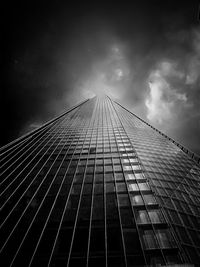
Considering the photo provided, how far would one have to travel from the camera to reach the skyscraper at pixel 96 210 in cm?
1238

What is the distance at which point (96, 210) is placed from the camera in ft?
55.3

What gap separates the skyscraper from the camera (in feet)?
40.6

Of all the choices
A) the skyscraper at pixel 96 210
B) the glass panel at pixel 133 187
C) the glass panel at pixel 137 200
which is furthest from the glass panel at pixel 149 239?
the glass panel at pixel 133 187

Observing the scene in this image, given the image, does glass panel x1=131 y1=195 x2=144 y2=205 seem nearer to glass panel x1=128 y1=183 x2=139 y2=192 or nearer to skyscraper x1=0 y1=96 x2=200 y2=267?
skyscraper x1=0 y1=96 x2=200 y2=267

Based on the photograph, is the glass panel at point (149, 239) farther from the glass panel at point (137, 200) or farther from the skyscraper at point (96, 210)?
the glass panel at point (137, 200)

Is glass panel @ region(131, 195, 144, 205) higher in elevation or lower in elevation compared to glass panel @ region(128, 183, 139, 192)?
lower

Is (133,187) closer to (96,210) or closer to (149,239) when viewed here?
(96,210)

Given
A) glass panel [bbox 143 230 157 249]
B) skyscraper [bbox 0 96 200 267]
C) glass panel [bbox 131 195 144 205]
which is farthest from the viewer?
glass panel [bbox 131 195 144 205]

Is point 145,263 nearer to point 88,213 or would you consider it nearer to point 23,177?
point 88,213

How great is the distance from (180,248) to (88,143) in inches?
1160

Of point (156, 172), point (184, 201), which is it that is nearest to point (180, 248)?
point (184, 201)

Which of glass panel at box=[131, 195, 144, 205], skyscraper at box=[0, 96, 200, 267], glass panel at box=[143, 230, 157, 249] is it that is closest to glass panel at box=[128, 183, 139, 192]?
skyscraper at box=[0, 96, 200, 267]

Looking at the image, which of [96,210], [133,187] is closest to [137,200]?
[133,187]

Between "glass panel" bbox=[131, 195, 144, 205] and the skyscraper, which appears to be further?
"glass panel" bbox=[131, 195, 144, 205]
